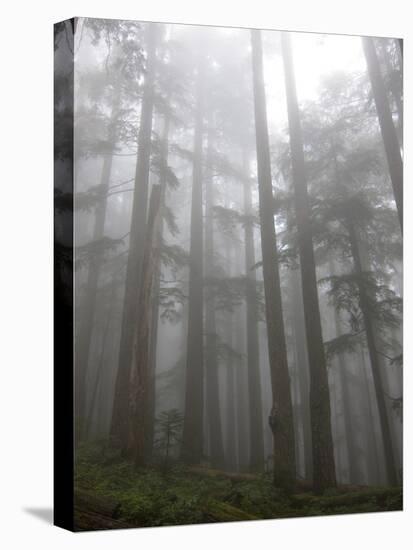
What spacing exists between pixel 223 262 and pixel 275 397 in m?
1.63

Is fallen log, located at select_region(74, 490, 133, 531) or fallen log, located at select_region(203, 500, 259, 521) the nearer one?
fallen log, located at select_region(74, 490, 133, 531)

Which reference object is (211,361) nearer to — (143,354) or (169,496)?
(143,354)

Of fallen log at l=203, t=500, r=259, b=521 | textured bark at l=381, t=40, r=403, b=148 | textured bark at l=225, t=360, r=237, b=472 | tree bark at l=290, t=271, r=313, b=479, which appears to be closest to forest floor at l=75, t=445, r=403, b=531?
fallen log at l=203, t=500, r=259, b=521

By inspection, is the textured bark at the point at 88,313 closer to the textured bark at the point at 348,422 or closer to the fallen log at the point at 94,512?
the fallen log at the point at 94,512

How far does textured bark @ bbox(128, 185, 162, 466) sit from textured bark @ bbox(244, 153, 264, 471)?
3.49ft

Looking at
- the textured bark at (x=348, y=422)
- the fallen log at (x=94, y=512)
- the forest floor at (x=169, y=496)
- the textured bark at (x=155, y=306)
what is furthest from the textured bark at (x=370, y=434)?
the fallen log at (x=94, y=512)

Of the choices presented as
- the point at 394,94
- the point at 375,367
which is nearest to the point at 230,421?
the point at 375,367

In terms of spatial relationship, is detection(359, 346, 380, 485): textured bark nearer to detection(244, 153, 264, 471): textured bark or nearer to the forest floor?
the forest floor

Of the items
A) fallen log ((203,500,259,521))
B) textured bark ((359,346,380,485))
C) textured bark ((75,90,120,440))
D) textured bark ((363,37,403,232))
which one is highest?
textured bark ((363,37,403,232))

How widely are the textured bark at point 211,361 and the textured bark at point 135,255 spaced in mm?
725

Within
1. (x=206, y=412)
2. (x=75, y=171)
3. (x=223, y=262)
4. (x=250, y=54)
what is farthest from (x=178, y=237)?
(x=250, y=54)

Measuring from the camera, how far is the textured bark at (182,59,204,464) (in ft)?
21.1

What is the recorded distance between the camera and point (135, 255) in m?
6.59

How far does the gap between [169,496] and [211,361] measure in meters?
1.48
